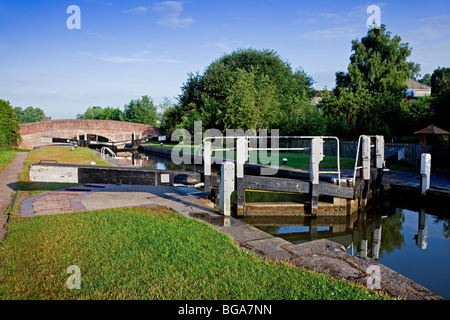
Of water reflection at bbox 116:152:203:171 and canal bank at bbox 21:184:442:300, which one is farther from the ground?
canal bank at bbox 21:184:442:300

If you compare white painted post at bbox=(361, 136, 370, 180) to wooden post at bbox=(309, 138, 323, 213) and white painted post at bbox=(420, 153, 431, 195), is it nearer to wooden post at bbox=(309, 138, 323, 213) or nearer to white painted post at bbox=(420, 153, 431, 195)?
white painted post at bbox=(420, 153, 431, 195)

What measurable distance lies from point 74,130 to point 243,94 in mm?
20945

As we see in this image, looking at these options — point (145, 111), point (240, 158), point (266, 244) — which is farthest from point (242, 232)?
point (145, 111)

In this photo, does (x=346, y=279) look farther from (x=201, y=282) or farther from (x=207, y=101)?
(x=207, y=101)

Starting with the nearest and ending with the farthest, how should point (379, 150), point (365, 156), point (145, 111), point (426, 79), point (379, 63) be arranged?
point (365, 156), point (379, 150), point (379, 63), point (145, 111), point (426, 79)

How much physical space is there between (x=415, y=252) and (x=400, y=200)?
446 cm

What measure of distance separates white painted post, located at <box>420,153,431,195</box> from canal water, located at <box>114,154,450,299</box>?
68 centimetres

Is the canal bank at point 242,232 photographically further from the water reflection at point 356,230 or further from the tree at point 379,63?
the tree at point 379,63

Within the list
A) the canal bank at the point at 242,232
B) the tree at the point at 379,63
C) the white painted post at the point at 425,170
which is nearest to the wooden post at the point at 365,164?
the white painted post at the point at 425,170

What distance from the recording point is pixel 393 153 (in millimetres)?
13164

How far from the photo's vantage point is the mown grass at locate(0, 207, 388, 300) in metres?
2.85

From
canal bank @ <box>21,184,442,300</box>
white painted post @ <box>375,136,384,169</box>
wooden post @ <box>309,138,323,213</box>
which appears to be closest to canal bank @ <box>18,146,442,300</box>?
canal bank @ <box>21,184,442,300</box>

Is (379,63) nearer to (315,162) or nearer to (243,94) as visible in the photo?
(243,94)

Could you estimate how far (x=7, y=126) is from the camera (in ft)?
73.4
